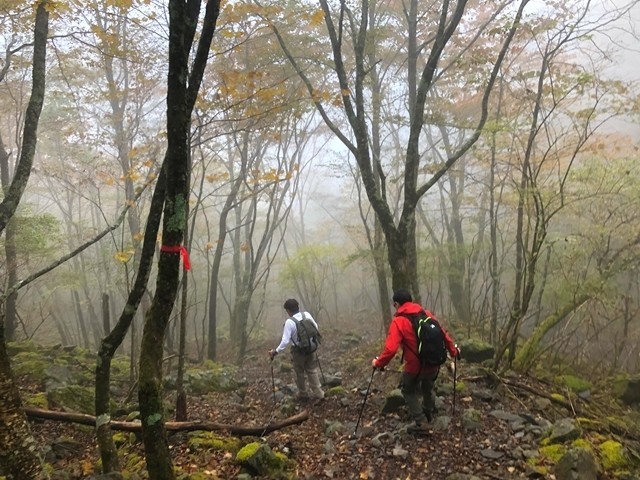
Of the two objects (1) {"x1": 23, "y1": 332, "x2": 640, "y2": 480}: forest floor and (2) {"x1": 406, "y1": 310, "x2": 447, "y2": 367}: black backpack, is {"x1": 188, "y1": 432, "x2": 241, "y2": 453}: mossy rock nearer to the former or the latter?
(1) {"x1": 23, "y1": 332, "x2": 640, "y2": 480}: forest floor

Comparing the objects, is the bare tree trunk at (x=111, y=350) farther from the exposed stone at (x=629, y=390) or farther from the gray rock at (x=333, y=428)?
the exposed stone at (x=629, y=390)

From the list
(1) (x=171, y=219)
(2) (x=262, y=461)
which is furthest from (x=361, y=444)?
(1) (x=171, y=219)

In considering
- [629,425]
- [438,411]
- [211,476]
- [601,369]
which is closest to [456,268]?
[601,369]

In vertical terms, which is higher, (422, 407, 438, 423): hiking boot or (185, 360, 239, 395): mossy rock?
(422, 407, 438, 423): hiking boot

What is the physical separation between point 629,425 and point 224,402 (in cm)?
698

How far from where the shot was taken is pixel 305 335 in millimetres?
7254

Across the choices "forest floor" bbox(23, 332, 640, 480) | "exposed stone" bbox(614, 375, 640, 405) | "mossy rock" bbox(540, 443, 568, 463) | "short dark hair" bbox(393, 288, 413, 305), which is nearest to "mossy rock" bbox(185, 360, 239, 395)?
"forest floor" bbox(23, 332, 640, 480)

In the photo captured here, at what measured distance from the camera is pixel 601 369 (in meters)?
10.6

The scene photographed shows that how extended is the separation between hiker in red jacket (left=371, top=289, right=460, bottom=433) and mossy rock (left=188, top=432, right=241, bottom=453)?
2.12 meters

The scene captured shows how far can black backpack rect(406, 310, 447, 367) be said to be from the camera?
529 centimetres

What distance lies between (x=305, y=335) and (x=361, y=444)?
7.18 ft

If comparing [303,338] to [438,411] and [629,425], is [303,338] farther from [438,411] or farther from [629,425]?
[629,425]

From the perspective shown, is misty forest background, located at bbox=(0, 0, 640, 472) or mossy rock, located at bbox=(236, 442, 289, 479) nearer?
mossy rock, located at bbox=(236, 442, 289, 479)

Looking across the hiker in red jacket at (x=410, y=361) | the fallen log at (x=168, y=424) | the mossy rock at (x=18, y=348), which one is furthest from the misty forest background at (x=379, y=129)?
the hiker in red jacket at (x=410, y=361)
